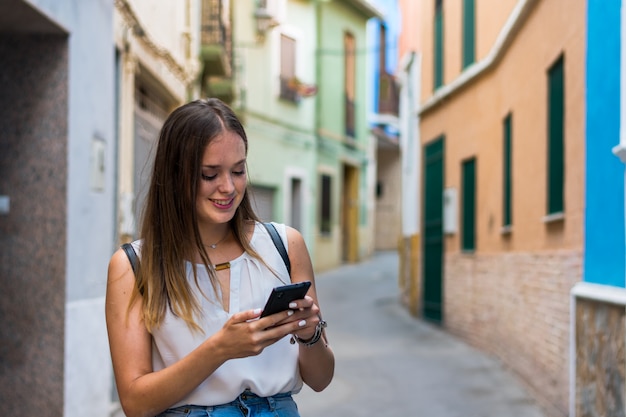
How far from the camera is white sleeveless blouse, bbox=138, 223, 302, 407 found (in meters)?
2.26

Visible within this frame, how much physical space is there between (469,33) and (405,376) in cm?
527

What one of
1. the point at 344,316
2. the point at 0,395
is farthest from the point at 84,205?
the point at 344,316

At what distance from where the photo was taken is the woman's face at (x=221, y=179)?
2340mm

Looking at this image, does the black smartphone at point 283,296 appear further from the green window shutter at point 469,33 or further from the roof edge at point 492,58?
the green window shutter at point 469,33

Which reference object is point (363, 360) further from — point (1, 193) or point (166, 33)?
point (1, 193)

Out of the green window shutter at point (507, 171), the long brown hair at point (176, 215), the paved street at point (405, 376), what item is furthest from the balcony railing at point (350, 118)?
the long brown hair at point (176, 215)

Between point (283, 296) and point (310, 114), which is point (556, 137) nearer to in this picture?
point (283, 296)

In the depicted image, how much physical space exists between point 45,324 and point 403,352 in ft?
21.5

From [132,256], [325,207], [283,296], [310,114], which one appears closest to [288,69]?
[310,114]

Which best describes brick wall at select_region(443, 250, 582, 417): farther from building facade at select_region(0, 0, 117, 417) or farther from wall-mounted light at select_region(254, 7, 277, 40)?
wall-mounted light at select_region(254, 7, 277, 40)

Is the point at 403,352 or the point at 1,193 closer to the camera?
the point at 1,193

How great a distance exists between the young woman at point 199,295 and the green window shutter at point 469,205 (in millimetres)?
10440

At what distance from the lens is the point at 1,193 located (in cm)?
585

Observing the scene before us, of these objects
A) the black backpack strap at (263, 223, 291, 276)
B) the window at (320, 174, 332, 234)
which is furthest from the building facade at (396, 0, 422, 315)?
the black backpack strap at (263, 223, 291, 276)
